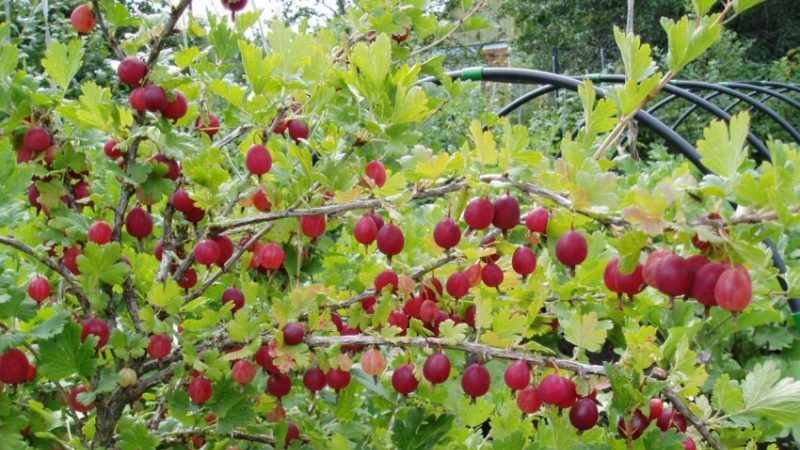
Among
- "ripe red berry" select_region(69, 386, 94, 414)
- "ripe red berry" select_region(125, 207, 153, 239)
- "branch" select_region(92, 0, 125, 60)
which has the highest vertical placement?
"branch" select_region(92, 0, 125, 60)

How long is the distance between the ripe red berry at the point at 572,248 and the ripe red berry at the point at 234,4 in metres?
0.55

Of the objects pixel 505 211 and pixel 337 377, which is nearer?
pixel 505 211

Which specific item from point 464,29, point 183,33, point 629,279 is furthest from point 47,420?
point 464,29

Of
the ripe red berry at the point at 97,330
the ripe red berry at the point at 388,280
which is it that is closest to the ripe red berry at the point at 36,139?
the ripe red berry at the point at 97,330

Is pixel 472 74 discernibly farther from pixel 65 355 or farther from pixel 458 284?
pixel 65 355

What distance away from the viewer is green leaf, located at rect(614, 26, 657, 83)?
0.81 metres

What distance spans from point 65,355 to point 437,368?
0.42 metres

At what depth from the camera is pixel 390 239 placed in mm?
820

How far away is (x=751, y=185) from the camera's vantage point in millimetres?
557

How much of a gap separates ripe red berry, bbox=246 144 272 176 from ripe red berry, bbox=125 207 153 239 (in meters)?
0.16

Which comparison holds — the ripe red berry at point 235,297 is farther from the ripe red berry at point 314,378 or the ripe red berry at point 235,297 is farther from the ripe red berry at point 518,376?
the ripe red berry at point 518,376

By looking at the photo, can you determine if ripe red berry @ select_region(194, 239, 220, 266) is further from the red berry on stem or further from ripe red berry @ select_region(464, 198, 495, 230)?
ripe red berry @ select_region(464, 198, 495, 230)

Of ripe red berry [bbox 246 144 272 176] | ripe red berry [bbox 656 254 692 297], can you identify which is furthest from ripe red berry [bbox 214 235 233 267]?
ripe red berry [bbox 656 254 692 297]

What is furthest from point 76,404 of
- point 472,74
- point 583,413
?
point 472,74
